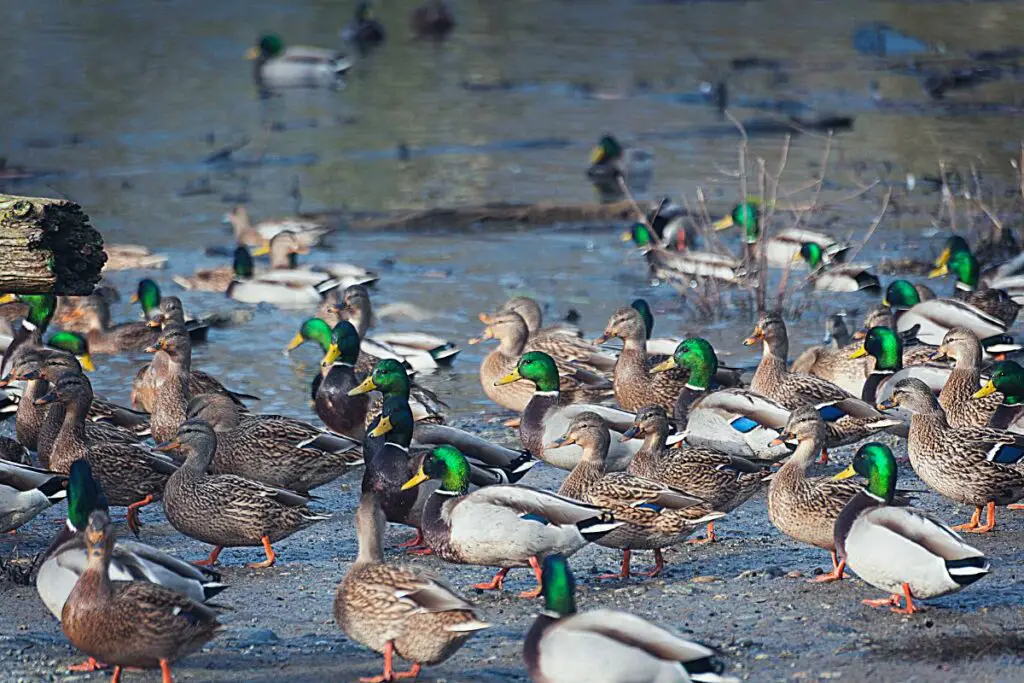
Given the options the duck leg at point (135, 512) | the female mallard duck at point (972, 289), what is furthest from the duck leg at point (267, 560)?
the female mallard duck at point (972, 289)

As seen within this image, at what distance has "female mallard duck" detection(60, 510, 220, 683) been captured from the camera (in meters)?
5.62

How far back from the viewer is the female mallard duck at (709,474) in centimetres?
774

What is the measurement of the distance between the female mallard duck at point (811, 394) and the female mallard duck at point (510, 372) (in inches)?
39.9

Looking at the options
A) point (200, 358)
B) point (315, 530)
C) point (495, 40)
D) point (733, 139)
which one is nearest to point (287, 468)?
point (315, 530)

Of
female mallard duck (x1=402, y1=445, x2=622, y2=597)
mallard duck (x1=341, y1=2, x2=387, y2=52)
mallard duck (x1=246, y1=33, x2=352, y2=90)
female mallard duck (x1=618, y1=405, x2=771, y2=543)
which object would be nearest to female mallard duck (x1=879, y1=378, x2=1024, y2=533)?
female mallard duck (x1=618, y1=405, x2=771, y2=543)

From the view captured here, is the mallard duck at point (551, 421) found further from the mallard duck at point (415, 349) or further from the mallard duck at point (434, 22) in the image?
the mallard duck at point (434, 22)

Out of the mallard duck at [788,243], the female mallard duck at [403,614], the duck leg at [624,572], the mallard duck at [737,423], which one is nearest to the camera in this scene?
the female mallard duck at [403,614]

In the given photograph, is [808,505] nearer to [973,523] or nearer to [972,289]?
[973,523]

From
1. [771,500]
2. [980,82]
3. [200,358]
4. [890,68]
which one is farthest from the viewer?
[890,68]

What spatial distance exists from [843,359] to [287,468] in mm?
3883

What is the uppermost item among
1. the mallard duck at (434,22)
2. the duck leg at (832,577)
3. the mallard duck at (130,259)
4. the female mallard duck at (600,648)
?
the female mallard duck at (600,648)

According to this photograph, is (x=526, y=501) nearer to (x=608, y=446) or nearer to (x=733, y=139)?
(x=608, y=446)

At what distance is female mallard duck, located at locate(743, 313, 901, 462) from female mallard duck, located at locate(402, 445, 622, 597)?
2.12 m

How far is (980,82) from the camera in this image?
2697cm
